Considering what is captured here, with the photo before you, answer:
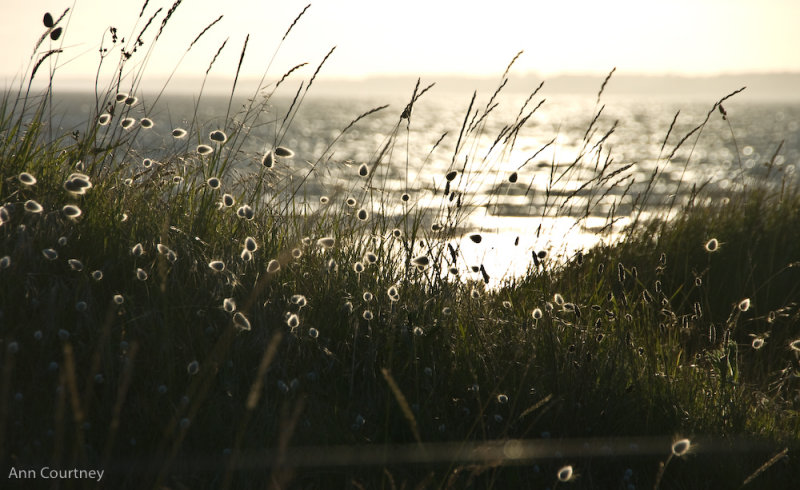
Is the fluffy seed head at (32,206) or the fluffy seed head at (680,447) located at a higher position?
the fluffy seed head at (32,206)

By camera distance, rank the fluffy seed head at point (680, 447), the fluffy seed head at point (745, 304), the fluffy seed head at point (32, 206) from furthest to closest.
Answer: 1. the fluffy seed head at point (745, 304)
2. the fluffy seed head at point (32, 206)
3. the fluffy seed head at point (680, 447)

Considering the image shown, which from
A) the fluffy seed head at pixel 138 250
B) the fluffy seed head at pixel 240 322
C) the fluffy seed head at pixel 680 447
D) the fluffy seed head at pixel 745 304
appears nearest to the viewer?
the fluffy seed head at pixel 680 447

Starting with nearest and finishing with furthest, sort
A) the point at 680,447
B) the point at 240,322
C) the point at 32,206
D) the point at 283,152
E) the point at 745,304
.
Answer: the point at 680,447
the point at 240,322
the point at 32,206
the point at 745,304
the point at 283,152

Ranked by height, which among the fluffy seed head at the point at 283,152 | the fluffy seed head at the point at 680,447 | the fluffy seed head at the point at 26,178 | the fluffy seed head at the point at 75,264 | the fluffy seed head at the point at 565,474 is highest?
the fluffy seed head at the point at 283,152

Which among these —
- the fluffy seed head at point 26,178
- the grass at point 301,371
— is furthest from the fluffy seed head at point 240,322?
the fluffy seed head at point 26,178

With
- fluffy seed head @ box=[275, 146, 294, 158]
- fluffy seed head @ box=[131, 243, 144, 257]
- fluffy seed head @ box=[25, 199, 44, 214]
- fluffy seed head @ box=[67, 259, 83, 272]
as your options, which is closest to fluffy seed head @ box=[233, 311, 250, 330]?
fluffy seed head @ box=[131, 243, 144, 257]

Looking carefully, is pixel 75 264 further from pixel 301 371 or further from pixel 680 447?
pixel 680 447

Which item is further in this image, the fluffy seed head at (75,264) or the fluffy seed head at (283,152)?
the fluffy seed head at (283,152)

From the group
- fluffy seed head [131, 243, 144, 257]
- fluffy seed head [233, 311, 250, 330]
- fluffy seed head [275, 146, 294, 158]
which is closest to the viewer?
fluffy seed head [233, 311, 250, 330]

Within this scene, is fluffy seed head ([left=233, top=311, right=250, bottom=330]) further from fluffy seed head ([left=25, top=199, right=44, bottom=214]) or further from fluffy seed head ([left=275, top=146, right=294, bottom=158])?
fluffy seed head ([left=275, top=146, right=294, bottom=158])

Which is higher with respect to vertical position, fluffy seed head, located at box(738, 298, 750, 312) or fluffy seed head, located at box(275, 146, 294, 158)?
fluffy seed head, located at box(275, 146, 294, 158)

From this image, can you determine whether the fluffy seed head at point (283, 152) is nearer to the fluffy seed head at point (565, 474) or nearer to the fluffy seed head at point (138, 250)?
the fluffy seed head at point (138, 250)

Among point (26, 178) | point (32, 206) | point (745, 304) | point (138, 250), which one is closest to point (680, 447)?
point (745, 304)

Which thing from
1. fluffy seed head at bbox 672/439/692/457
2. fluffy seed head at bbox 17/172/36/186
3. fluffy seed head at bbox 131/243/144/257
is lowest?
fluffy seed head at bbox 672/439/692/457
